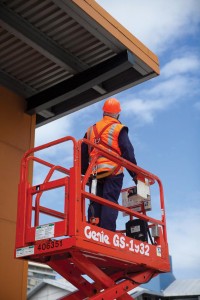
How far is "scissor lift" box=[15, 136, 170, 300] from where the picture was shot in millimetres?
5359

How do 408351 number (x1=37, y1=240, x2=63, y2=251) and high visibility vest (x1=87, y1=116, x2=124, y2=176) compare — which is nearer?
408351 number (x1=37, y1=240, x2=63, y2=251)

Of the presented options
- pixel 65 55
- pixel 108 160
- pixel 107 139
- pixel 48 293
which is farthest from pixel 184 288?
pixel 108 160

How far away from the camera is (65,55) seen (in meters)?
8.22

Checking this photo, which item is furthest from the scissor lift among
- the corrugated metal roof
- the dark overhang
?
the corrugated metal roof

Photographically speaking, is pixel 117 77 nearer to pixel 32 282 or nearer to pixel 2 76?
pixel 2 76

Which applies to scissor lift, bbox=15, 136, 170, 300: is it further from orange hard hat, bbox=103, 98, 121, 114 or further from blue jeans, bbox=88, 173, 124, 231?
orange hard hat, bbox=103, 98, 121, 114

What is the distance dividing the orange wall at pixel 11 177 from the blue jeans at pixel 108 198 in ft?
6.59

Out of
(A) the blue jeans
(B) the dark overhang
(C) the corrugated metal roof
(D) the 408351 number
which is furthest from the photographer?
(C) the corrugated metal roof

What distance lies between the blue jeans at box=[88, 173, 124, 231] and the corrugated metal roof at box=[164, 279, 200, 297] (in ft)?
64.2

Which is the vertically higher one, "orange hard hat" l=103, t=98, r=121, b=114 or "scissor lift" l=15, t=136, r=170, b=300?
"orange hard hat" l=103, t=98, r=121, b=114

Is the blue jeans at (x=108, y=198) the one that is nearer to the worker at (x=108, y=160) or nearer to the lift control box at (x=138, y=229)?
the worker at (x=108, y=160)

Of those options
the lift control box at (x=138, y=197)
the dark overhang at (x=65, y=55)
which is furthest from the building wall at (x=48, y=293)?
the lift control box at (x=138, y=197)

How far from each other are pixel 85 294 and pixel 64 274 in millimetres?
358

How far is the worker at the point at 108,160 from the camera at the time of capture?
627 cm
